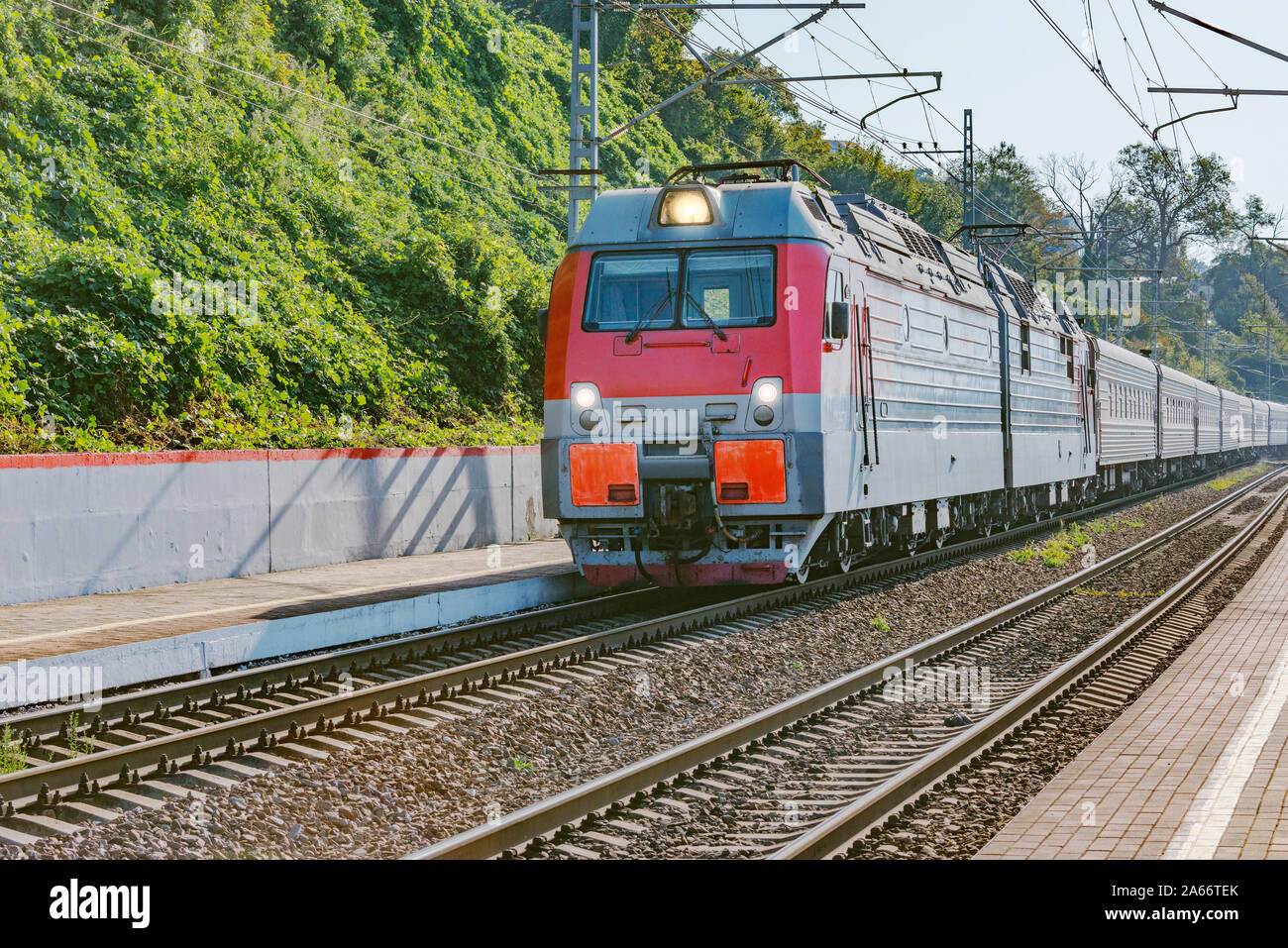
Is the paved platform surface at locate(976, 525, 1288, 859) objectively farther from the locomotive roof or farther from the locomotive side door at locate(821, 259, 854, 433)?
the locomotive roof

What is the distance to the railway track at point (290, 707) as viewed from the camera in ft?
21.2

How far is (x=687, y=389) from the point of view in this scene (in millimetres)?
12453

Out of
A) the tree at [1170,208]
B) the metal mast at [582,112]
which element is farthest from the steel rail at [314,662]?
the tree at [1170,208]

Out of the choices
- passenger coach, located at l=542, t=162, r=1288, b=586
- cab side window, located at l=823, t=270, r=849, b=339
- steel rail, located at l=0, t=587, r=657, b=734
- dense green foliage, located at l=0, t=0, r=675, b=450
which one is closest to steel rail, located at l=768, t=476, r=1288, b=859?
passenger coach, located at l=542, t=162, r=1288, b=586

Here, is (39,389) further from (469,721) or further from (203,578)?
(469,721)

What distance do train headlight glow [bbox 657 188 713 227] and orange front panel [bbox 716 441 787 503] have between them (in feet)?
7.55

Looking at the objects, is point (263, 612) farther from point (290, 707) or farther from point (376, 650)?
point (290, 707)

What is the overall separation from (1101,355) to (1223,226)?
229 feet

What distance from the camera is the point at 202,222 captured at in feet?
61.2

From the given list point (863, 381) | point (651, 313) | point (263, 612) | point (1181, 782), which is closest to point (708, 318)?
point (651, 313)

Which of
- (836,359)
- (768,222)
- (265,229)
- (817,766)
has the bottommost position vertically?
(817,766)

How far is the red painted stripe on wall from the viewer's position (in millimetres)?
11656

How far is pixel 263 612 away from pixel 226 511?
2811mm

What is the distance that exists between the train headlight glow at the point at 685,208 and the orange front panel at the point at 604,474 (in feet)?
7.56
